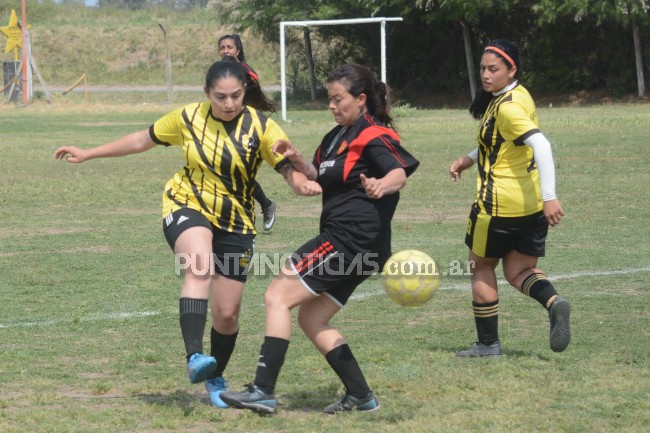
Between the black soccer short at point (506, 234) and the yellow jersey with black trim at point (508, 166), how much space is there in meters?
0.05

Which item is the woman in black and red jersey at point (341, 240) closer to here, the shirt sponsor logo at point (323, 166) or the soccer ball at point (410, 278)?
the shirt sponsor logo at point (323, 166)

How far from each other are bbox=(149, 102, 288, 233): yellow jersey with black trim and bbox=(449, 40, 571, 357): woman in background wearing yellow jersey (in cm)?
160

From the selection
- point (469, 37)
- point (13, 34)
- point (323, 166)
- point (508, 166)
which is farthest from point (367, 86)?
point (13, 34)

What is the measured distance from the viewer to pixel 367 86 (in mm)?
5492

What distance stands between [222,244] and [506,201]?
6.18 feet

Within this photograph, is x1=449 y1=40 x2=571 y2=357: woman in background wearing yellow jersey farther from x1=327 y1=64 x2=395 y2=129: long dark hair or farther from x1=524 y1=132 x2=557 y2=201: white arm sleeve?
x1=327 y1=64 x2=395 y2=129: long dark hair

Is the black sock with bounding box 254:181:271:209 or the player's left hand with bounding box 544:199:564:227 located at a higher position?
the player's left hand with bounding box 544:199:564:227

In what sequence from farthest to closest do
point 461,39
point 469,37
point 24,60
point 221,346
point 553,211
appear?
point 461,39 < point 24,60 < point 469,37 < point 553,211 < point 221,346

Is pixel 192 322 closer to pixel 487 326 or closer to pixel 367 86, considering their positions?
pixel 367 86

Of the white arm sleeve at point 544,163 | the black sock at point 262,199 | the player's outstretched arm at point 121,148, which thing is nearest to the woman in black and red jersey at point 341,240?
the player's outstretched arm at point 121,148

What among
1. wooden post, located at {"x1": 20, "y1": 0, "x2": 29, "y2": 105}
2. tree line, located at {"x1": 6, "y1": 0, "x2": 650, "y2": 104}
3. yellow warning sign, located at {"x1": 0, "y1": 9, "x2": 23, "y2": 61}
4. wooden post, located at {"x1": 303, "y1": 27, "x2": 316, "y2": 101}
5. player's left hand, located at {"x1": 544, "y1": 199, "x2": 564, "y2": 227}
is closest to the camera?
player's left hand, located at {"x1": 544, "y1": 199, "x2": 564, "y2": 227}

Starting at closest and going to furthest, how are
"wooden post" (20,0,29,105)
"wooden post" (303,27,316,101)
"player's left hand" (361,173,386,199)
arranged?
1. "player's left hand" (361,173,386,199)
2. "wooden post" (20,0,29,105)
3. "wooden post" (303,27,316,101)

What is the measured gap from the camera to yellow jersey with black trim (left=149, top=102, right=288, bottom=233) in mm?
5641

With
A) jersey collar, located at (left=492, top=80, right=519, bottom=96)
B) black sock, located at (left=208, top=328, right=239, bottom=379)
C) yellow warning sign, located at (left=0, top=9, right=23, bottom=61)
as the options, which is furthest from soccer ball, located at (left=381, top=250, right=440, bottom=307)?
yellow warning sign, located at (left=0, top=9, right=23, bottom=61)
